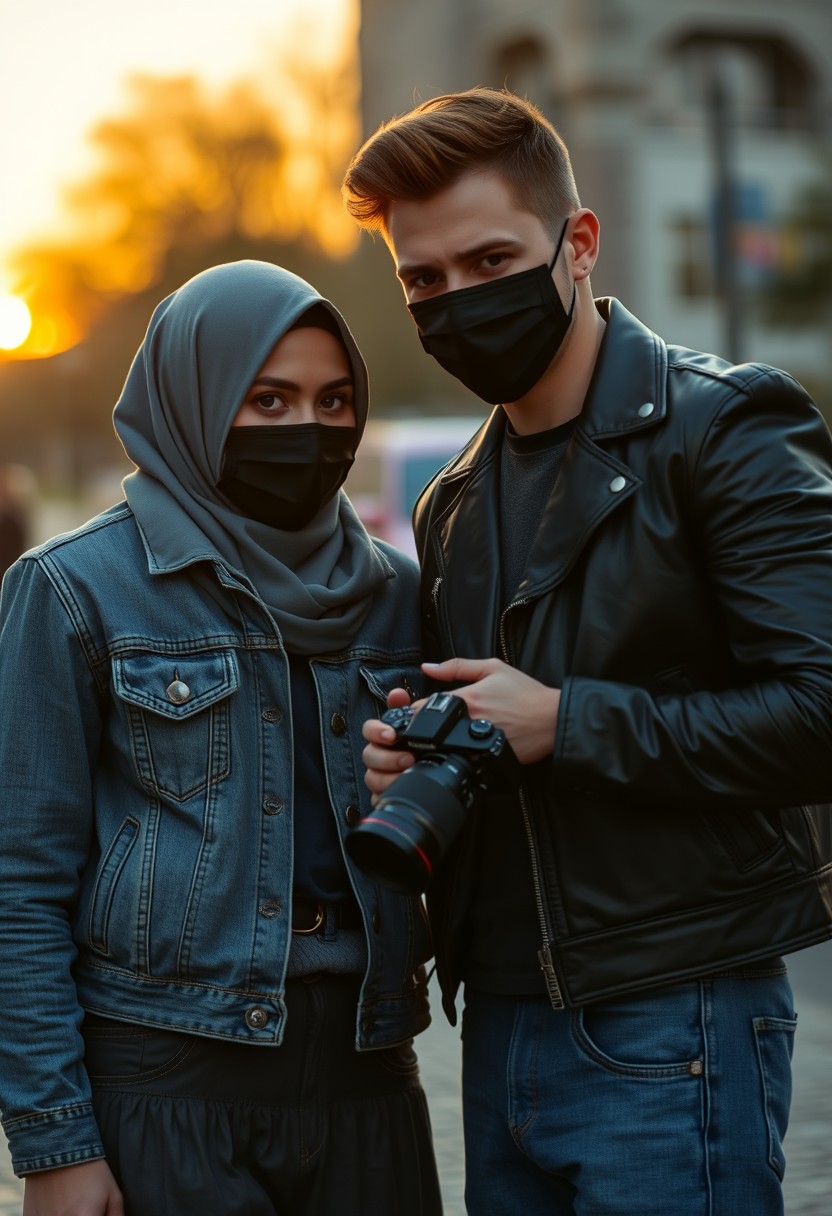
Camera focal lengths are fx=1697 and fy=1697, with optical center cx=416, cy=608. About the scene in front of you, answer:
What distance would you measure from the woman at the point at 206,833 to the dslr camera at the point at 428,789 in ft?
1.17

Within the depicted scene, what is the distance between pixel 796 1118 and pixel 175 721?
12.1ft

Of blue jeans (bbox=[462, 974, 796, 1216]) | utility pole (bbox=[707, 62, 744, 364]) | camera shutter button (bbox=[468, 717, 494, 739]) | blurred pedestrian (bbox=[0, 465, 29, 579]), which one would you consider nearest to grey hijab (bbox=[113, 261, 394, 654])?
camera shutter button (bbox=[468, 717, 494, 739])

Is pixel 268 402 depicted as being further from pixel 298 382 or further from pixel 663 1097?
pixel 663 1097

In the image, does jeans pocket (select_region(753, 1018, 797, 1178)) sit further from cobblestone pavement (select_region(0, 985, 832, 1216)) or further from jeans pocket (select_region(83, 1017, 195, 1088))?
cobblestone pavement (select_region(0, 985, 832, 1216))

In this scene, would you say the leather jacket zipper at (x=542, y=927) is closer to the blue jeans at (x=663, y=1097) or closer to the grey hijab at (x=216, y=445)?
the blue jeans at (x=663, y=1097)

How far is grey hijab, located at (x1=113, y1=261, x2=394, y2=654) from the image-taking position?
290cm

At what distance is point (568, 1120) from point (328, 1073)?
417 millimetres

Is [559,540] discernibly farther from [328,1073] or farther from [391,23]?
[391,23]

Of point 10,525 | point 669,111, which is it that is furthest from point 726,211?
point 669,111

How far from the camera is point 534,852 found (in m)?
2.73

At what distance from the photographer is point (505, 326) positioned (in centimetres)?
288

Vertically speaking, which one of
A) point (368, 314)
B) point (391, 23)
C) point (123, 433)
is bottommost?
point (368, 314)

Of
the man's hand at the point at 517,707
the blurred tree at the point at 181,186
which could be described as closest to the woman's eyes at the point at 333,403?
the man's hand at the point at 517,707

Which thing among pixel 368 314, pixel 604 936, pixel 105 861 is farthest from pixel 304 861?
pixel 368 314
